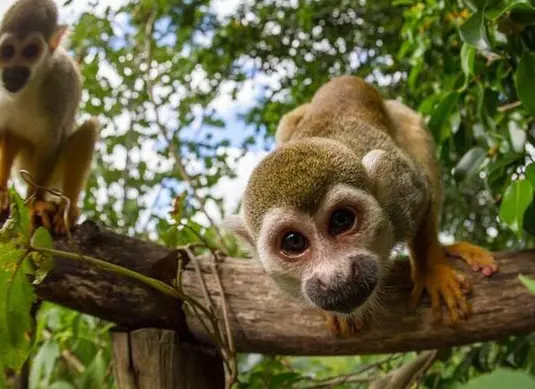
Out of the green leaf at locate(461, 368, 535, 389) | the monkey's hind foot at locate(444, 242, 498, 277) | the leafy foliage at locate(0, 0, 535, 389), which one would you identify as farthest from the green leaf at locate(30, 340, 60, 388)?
the green leaf at locate(461, 368, 535, 389)

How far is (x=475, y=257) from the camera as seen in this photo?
8.54ft

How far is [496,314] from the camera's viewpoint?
2365mm

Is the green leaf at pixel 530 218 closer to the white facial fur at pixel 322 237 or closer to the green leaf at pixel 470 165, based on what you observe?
the green leaf at pixel 470 165

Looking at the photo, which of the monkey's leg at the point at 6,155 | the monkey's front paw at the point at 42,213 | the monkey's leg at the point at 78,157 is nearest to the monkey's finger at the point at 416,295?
the monkey's front paw at the point at 42,213

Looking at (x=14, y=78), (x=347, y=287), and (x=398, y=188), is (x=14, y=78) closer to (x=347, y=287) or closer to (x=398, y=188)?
(x=398, y=188)

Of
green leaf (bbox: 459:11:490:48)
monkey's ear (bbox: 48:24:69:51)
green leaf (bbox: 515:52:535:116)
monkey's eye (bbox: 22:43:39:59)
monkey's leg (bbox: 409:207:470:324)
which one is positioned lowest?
monkey's leg (bbox: 409:207:470:324)

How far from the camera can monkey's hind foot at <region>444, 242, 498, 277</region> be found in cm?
249

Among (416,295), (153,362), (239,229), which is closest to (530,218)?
(416,295)

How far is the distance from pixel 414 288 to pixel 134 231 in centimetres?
253

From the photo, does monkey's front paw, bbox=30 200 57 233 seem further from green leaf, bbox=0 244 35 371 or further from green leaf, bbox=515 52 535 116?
green leaf, bbox=515 52 535 116

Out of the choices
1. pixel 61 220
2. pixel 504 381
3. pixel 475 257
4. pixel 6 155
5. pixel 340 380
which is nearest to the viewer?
pixel 504 381

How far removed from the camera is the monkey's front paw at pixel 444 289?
7.89 feet

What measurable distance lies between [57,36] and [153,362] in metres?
1.97

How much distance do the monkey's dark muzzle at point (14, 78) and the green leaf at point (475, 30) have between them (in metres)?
2.15
